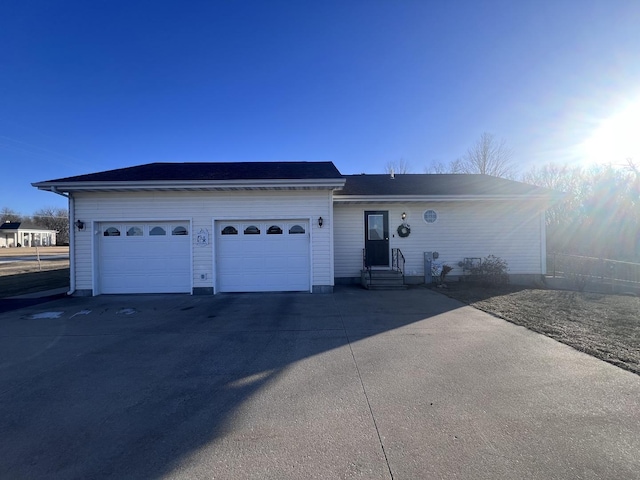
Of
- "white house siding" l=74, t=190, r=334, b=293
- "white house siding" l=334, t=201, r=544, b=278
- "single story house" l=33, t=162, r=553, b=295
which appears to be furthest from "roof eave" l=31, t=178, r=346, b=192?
"white house siding" l=334, t=201, r=544, b=278

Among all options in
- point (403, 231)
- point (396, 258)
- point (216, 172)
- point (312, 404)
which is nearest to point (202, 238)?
point (216, 172)

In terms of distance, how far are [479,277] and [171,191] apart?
10.7m

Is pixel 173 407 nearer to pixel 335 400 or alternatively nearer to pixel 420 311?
pixel 335 400

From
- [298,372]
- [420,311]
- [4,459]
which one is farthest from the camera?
[420,311]

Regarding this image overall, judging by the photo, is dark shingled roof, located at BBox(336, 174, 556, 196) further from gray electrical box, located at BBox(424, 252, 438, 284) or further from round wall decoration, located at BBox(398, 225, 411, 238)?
gray electrical box, located at BBox(424, 252, 438, 284)

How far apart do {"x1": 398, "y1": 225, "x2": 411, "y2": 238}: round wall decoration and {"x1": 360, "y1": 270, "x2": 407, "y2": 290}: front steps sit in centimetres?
164

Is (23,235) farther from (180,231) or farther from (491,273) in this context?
(491,273)

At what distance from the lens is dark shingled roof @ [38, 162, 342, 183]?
950cm

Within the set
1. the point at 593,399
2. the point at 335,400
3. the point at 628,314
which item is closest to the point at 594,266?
the point at 628,314

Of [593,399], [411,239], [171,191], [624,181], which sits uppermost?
[624,181]

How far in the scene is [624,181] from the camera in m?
19.4

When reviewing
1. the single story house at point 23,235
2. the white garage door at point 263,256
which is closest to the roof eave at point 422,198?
the white garage door at point 263,256

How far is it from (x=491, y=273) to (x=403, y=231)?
337 cm

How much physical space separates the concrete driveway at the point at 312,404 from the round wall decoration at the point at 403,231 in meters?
5.71
